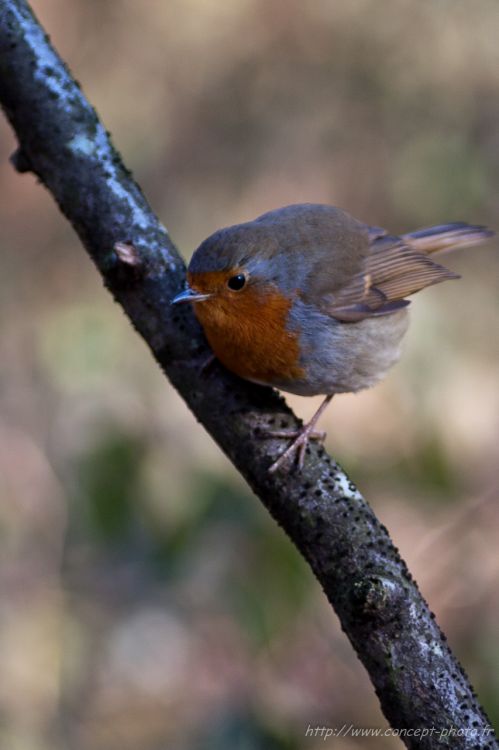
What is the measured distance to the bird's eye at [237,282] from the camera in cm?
297

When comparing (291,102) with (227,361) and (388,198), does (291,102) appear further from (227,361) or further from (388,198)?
(227,361)

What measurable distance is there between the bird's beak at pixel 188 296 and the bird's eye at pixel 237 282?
1.04ft

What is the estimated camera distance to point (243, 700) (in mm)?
2881

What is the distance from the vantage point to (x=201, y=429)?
15.8 ft

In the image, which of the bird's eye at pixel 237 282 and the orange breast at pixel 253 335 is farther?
the bird's eye at pixel 237 282

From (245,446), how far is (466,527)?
1421 mm

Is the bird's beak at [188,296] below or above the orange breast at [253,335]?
above

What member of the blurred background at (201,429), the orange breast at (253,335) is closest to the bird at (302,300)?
the orange breast at (253,335)

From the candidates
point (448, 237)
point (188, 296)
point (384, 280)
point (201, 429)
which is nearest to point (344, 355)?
point (384, 280)

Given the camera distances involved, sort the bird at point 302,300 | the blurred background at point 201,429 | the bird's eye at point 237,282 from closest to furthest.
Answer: the bird at point 302,300 < the bird's eye at point 237,282 < the blurred background at point 201,429

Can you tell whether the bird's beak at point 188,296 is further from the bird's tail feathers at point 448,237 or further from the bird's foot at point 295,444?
the bird's tail feathers at point 448,237

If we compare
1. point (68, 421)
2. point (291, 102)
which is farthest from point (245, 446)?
point (291, 102)

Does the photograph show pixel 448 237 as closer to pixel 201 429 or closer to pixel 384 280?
pixel 384 280

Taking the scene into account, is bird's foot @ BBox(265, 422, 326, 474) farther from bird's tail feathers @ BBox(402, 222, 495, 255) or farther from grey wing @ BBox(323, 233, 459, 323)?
bird's tail feathers @ BBox(402, 222, 495, 255)
